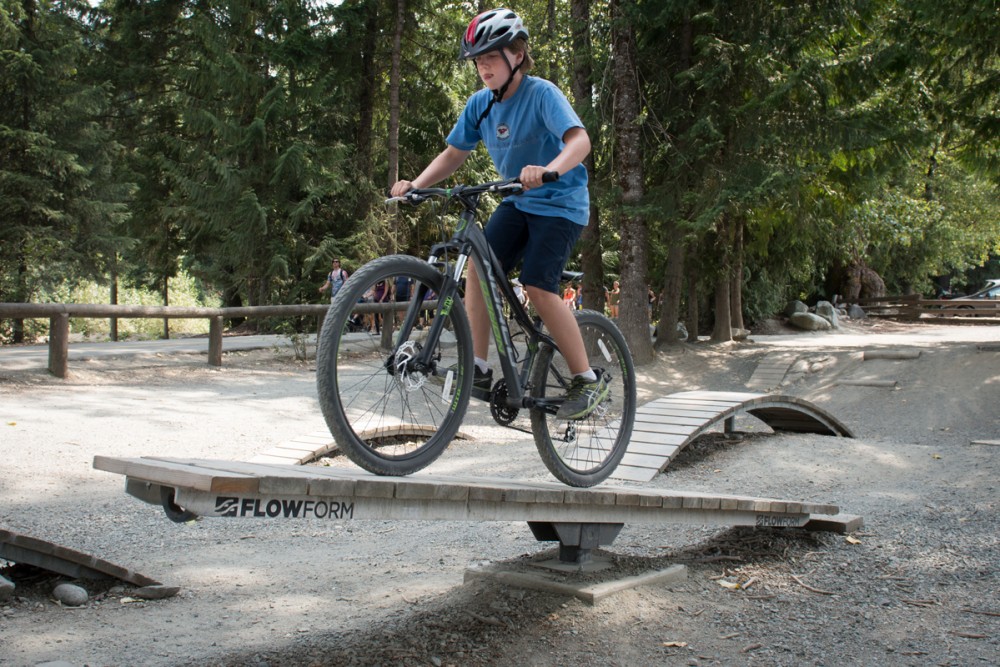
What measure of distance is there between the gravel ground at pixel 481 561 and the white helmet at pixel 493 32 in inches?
108

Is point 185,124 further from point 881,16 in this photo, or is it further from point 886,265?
point 886,265

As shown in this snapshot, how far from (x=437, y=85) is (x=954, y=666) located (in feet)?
71.6

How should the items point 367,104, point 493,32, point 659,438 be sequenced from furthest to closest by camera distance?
point 367,104 → point 659,438 → point 493,32

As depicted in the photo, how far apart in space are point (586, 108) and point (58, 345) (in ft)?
34.3

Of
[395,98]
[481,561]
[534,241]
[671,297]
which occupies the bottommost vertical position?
[481,561]

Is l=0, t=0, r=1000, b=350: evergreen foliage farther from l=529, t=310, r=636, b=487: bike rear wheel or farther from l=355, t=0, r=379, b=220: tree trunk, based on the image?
l=529, t=310, r=636, b=487: bike rear wheel

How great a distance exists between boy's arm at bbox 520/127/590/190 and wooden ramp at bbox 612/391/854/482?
15.0ft

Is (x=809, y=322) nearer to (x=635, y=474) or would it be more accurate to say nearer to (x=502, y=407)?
(x=635, y=474)

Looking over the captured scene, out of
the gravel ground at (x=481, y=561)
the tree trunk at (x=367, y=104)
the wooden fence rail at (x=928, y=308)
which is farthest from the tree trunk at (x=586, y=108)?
the wooden fence rail at (x=928, y=308)

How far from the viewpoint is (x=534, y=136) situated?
4.17 metres

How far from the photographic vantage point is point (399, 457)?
367 centimetres

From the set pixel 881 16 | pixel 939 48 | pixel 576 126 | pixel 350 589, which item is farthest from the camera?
pixel 881 16

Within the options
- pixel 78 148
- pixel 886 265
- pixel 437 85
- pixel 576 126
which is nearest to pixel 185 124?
pixel 78 148

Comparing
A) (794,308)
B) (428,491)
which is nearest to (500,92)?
(428,491)
